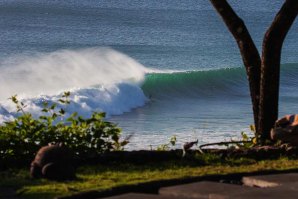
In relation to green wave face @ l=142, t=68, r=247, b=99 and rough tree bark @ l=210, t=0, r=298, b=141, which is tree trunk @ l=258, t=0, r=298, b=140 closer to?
rough tree bark @ l=210, t=0, r=298, b=141

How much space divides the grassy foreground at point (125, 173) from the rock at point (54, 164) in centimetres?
9

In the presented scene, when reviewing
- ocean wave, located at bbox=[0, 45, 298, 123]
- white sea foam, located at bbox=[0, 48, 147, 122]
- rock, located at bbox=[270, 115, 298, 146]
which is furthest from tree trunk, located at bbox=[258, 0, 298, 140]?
ocean wave, located at bbox=[0, 45, 298, 123]

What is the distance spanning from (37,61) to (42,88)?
11.5 metres

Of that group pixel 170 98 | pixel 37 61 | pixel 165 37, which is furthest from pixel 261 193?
pixel 165 37

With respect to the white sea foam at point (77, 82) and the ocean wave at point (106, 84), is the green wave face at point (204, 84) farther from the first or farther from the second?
the white sea foam at point (77, 82)

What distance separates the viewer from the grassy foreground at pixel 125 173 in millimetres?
8695

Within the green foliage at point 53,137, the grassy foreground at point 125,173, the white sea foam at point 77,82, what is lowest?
the grassy foreground at point 125,173

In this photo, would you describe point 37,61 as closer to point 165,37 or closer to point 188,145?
point 165,37

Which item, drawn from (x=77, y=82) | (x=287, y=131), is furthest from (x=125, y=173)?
(x=77, y=82)

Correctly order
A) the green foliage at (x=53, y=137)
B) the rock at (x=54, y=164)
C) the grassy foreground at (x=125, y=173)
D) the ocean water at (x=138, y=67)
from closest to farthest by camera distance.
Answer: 1. the grassy foreground at (x=125, y=173)
2. the rock at (x=54, y=164)
3. the green foliage at (x=53, y=137)
4. the ocean water at (x=138, y=67)

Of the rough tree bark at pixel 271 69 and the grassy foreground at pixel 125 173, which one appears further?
the rough tree bark at pixel 271 69

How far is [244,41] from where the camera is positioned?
39.8 ft

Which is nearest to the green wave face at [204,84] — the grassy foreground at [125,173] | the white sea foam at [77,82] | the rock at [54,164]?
the white sea foam at [77,82]

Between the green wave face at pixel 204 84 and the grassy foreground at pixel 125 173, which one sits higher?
the green wave face at pixel 204 84
